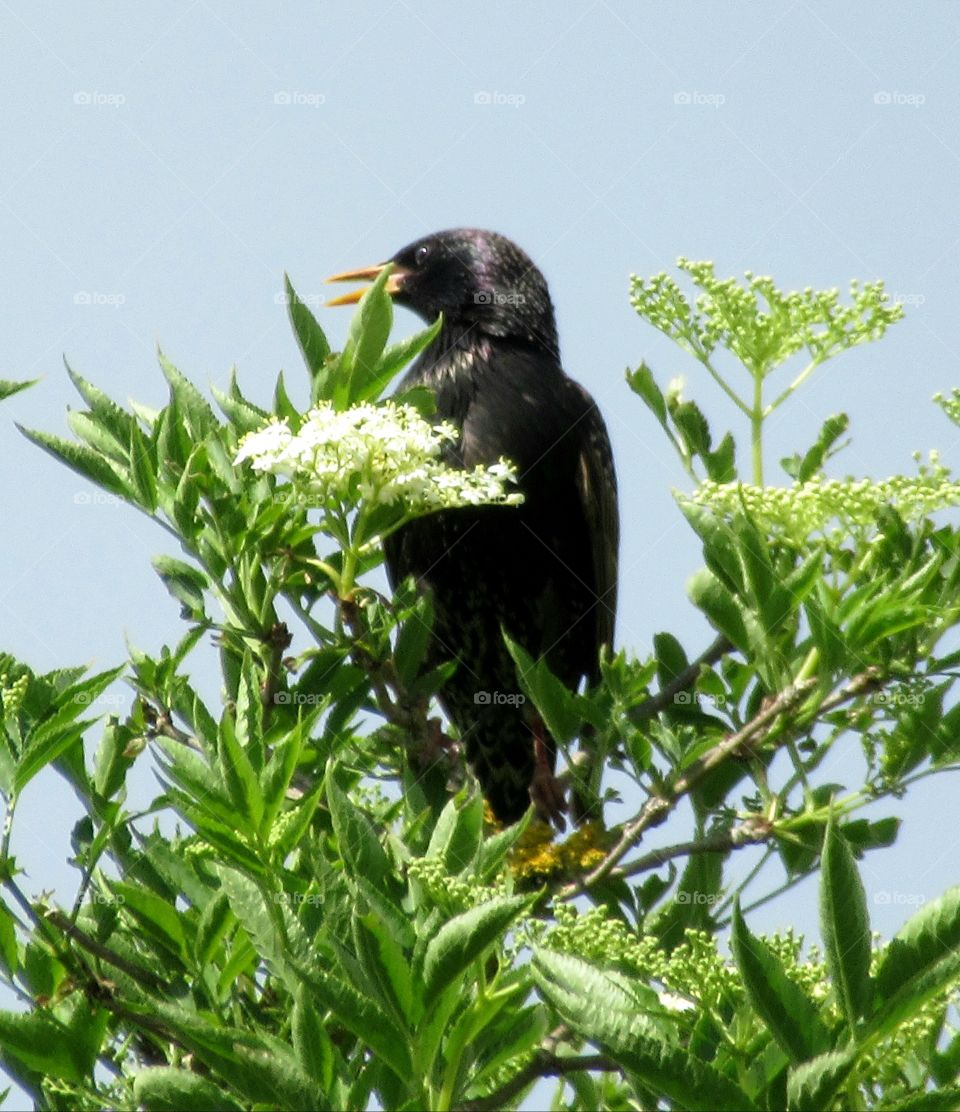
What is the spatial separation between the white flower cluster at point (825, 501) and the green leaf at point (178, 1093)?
1.01 m

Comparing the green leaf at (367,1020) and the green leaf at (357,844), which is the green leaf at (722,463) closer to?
the green leaf at (357,844)

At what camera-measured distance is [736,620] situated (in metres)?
2.39

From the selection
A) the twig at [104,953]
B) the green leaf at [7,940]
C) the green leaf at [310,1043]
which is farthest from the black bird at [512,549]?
the green leaf at [310,1043]

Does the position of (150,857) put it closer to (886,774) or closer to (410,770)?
Result: (410,770)

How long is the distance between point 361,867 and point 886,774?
3.40 ft

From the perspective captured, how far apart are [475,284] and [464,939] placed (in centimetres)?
379

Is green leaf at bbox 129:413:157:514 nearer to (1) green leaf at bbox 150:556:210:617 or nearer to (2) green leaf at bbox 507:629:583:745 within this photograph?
(1) green leaf at bbox 150:556:210:617

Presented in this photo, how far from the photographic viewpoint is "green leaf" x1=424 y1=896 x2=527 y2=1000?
58.8 inches

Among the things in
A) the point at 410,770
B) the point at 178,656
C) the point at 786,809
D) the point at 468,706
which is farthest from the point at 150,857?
the point at 468,706
